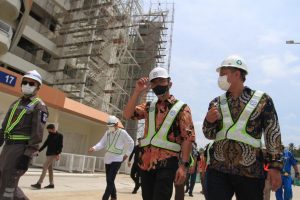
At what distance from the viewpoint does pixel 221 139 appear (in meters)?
3.98

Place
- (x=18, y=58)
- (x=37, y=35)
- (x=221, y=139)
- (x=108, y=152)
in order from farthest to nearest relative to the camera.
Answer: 1. (x=37, y=35)
2. (x=18, y=58)
3. (x=108, y=152)
4. (x=221, y=139)

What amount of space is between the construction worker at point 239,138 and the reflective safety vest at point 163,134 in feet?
1.82

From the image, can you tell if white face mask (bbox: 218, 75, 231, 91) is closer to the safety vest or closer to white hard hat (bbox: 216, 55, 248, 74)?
white hard hat (bbox: 216, 55, 248, 74)

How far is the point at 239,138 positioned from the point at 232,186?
1.51 ft

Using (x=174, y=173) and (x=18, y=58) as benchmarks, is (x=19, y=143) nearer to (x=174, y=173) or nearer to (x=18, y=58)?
(x=174, y=173)

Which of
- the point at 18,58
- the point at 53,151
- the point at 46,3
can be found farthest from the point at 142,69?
the point at 53,151

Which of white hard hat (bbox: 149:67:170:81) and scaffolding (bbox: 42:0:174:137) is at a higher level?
scaffolding (bbox: 42:0:174:137)

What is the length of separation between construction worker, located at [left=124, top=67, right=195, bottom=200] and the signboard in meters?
12.8

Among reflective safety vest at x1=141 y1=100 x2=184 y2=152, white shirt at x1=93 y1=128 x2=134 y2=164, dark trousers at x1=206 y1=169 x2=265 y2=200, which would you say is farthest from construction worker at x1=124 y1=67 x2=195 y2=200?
white shirt at x1=93 y1=128 x2=134 y2=164

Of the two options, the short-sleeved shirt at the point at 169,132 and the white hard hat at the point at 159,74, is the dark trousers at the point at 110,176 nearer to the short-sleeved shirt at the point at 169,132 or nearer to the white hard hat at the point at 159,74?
the short-sleeved shirt at the point at 169,132

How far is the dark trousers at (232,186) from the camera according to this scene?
3.78m

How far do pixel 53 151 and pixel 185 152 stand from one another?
25.6 feet

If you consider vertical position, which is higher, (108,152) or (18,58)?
(18,58)

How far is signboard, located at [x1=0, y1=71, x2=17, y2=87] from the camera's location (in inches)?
647
